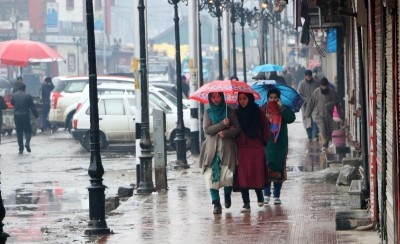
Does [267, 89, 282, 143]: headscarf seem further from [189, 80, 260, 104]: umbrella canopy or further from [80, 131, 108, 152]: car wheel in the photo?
[80, 131, 108, 152]: car wheel

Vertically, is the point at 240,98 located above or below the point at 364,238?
above

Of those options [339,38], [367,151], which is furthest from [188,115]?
[367,151]

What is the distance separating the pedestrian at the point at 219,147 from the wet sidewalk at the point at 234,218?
1.61 feet

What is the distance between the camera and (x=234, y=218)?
16.6m

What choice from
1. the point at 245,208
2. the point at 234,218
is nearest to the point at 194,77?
the point at 245,208

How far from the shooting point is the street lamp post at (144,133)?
2097 centimetres

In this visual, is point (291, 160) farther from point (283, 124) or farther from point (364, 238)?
point (364, 238)

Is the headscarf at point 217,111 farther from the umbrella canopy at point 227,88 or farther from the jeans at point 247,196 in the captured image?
the jeans at point 247,196

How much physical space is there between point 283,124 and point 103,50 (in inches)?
2990

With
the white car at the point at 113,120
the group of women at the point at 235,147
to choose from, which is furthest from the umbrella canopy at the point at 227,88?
the white car at the point at 113,120

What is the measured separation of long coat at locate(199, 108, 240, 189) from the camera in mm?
16781

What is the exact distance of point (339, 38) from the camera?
3166cm

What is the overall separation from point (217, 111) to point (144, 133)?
442 cm

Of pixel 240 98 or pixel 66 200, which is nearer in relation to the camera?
pixel 240 98
